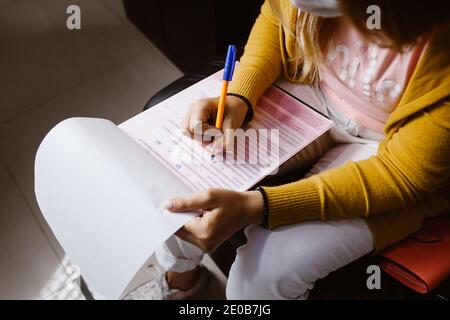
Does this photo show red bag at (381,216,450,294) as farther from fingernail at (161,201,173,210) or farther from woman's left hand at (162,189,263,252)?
fingernail at (161,201,173,210)

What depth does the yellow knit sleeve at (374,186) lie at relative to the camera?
0.58 metres

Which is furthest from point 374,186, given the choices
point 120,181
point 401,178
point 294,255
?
point 120,181

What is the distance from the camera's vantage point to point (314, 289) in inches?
27.1

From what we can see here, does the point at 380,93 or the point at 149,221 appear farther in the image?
the point at 380,93

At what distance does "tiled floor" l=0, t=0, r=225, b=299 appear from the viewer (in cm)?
106

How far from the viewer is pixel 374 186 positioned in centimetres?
60

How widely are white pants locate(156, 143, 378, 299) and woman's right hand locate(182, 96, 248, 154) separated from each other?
0.15m

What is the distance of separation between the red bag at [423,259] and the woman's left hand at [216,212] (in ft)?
0.71

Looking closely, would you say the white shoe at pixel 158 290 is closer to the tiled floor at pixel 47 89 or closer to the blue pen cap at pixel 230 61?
the tiled floor at pixel 47 89

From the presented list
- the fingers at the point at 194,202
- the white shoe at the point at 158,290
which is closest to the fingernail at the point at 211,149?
the fingers at the point at 194,202

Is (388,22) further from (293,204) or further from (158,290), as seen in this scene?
(158,290)

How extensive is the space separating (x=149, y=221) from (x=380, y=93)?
1.35 ft
